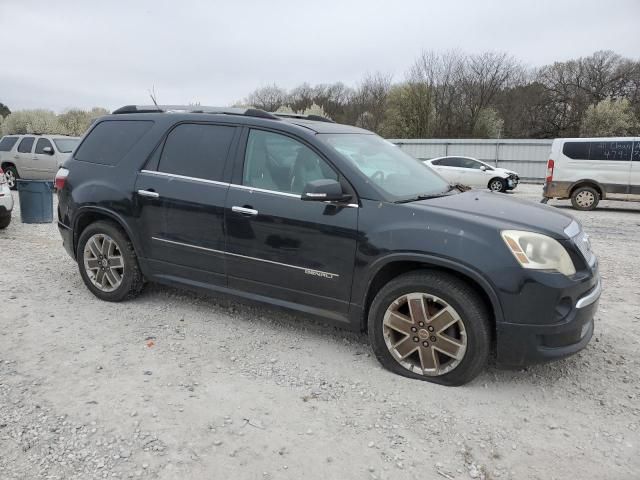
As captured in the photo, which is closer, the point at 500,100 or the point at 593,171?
the point at 593,171

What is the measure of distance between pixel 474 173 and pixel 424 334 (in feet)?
55.8

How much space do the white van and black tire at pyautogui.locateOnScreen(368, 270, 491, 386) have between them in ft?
38.2

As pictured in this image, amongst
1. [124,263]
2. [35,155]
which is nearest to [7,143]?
[35,155]

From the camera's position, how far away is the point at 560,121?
46.2 m

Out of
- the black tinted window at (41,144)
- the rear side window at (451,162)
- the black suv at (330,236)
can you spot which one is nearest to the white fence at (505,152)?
the rear side window at (451,162)

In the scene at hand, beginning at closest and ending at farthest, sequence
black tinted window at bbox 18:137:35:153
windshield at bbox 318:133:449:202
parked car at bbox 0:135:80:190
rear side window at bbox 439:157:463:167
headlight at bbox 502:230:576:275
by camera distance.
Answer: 1. headlight at bbox 502:230:576:275
2. windshield at bbox 318:133:449:202
3. parked car at bbox 0:135:80:190
4. black tinted window at bbox 18:137:35:153
5. rear side window at bbox 439:157:463:167

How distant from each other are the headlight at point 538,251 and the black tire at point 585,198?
37.5ft

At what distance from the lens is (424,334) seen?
10.6 feet

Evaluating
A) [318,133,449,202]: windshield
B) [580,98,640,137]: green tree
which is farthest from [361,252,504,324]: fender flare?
[580,98,640,137]: green tree

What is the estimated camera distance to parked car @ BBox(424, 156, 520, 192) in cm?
1884

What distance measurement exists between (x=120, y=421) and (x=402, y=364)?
179 cm

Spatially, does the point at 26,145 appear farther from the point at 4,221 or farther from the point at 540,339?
the point at 540,339

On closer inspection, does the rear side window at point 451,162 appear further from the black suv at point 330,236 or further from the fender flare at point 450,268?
the fender flare at point 450,268

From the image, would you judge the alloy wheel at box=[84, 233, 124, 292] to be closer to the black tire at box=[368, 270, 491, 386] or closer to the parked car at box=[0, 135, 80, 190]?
the black tire at box=[368, 270, 491, 386]
